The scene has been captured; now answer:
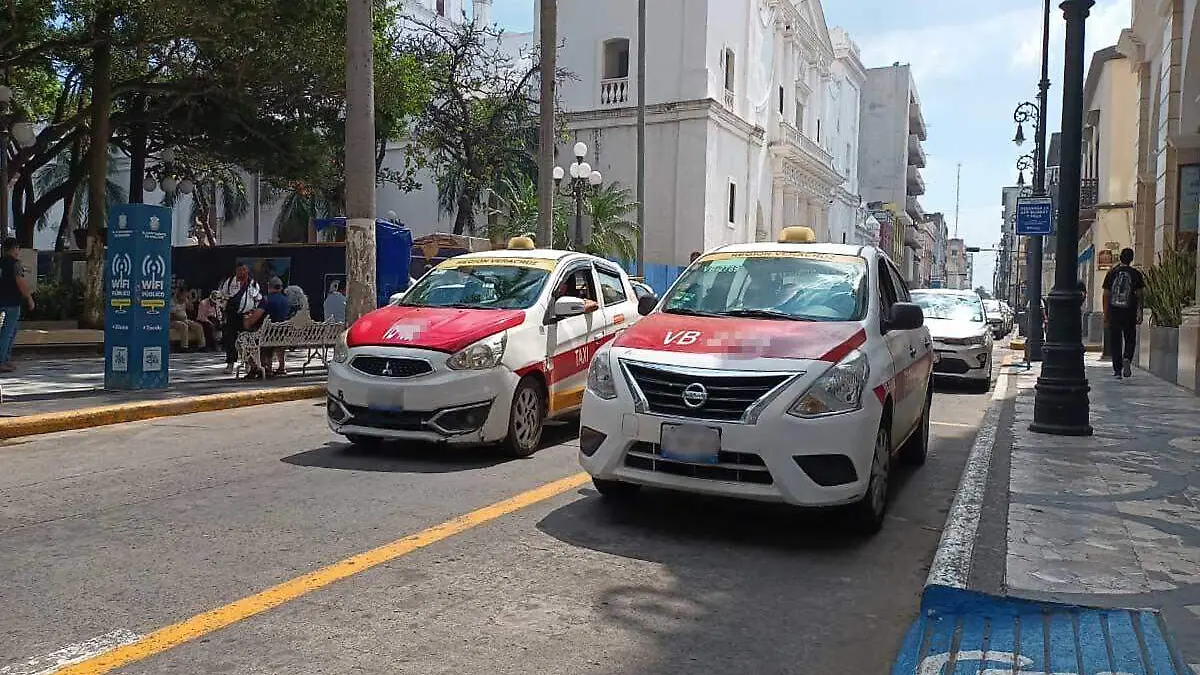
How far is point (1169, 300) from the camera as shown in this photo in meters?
15.0

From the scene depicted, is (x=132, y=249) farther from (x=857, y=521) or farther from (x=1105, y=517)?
(x=1105, y=517)

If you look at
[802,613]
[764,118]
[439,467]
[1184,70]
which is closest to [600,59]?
[764,118]

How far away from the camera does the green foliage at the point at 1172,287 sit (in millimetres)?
14859

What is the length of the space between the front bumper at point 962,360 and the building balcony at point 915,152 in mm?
88807

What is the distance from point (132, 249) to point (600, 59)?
29469 millimetres

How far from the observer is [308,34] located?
17656 mm

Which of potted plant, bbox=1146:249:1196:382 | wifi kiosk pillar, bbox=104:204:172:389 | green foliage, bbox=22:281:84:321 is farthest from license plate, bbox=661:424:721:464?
green foliage, bbox=22:281:84:321

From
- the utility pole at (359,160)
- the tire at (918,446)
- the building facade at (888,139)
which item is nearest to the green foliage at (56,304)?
the utility pole at (359,160)

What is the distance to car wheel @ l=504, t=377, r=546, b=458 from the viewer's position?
26.4 feet

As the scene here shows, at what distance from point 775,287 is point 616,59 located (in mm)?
34185

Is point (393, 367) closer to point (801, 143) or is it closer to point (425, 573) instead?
point (425, 573)

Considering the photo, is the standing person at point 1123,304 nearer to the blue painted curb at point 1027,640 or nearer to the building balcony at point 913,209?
the blue painted curb at point 1027,640

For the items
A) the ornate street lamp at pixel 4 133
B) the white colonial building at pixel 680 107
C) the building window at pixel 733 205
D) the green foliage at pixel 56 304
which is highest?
the white colonial building at pixel 680 107

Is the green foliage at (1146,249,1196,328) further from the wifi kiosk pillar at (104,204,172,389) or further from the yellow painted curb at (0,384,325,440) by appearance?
the wifi kiosk pillar at (104,204,172,389)
